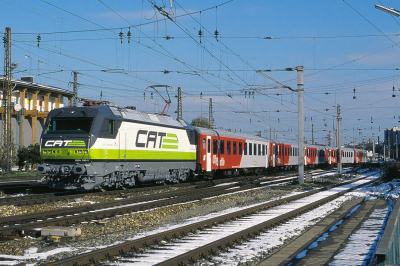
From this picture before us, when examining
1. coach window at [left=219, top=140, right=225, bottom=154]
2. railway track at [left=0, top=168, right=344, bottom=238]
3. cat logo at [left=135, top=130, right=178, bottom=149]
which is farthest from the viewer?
coach window at [left=219, top=140, right=225, bottom=154]

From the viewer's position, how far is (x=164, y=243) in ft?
30.9

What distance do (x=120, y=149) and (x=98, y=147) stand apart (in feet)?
4.72

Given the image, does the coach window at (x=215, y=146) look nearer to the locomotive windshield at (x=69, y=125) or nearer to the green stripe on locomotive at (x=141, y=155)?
the green stripe on locomotive at (x=141, y=155)

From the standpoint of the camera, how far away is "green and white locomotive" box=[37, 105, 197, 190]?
1769 cm

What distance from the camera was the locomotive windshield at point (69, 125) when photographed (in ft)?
59.2

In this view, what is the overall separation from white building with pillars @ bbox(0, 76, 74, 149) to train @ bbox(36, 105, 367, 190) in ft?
103

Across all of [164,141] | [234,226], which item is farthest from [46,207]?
[164,141]

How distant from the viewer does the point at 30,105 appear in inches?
2259

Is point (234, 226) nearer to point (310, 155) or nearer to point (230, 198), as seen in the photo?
point (230, 198)

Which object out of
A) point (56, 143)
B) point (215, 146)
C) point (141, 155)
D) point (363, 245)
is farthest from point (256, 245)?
point (215, 146)

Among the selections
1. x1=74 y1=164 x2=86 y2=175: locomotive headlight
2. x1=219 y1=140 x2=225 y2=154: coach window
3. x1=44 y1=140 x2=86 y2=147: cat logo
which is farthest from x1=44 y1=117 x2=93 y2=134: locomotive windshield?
x1=219 y1=140 x2=225 y2=154: coach window

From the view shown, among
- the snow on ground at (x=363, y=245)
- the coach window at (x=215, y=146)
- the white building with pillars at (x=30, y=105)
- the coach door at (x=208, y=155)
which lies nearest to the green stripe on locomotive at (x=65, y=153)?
the snow on ground at (x=363, y=245)

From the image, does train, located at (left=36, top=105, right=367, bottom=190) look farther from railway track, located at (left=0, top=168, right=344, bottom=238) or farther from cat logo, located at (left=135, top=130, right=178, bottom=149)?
railway track, located at (left=0, top=168, right=344, bottom=238)

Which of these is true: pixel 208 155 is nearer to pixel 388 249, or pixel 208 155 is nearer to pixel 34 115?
pixel 388 249
